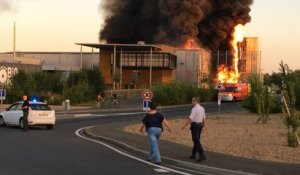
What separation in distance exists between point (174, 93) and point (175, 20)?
27167 mm

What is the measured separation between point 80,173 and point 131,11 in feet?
284

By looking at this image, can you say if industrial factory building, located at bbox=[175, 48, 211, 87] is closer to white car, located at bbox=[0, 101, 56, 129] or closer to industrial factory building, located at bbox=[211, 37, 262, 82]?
industrial factory building, located at bbox=[211, 37, 262, 82]

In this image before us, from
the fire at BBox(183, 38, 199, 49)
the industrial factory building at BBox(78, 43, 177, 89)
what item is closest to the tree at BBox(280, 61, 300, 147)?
the industrial factory building at BBox(78, 43, 177, 89)

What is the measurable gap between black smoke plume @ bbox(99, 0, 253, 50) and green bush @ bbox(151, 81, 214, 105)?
20.8m

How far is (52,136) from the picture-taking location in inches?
874

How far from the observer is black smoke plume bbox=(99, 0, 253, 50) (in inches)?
3362

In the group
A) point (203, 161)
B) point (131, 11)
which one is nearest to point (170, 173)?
point (203, 161)

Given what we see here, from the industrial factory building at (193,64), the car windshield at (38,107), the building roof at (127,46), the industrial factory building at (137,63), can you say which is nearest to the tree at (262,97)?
the car windshield at (38,107)

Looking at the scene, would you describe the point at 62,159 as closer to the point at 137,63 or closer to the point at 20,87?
the point at 20,87

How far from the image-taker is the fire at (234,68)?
8894 cm

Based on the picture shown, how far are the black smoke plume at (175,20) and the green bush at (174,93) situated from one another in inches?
817

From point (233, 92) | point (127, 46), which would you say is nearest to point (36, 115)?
point (233, 92)

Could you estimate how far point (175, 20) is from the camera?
281 feet

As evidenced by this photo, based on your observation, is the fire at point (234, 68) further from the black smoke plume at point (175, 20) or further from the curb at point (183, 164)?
the curb at point (183, 164)
